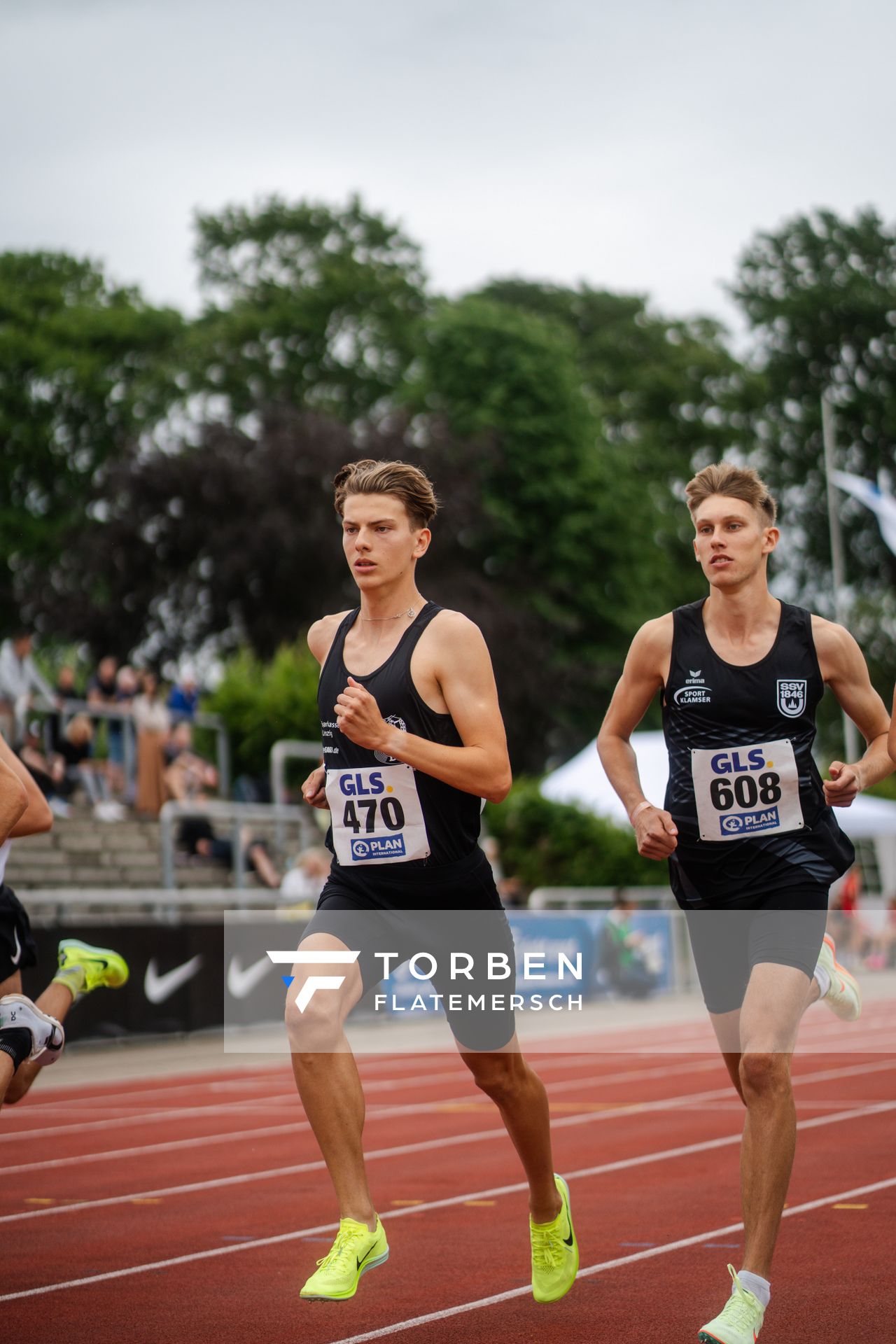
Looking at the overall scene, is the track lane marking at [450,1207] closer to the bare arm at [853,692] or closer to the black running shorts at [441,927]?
the black running shorts at [441,927]

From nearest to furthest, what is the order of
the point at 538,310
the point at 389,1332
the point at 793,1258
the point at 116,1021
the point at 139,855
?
the point at 389,1332 → the point at 793,1258 → the point at 116,1021 → the point at 139,855 → the point at 538,310

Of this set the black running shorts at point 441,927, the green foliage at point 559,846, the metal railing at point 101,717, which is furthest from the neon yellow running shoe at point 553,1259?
the green foliage at point 559,846

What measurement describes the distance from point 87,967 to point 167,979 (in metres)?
10.2

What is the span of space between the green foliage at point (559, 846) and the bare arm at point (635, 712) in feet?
84.1

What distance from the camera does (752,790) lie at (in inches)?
219

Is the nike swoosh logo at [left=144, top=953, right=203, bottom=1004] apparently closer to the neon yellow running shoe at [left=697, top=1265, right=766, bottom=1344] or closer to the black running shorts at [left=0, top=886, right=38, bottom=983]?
the black running shorts at [left=0, top=886, right=38, bottom=983]

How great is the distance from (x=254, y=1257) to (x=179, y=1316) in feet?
3.64

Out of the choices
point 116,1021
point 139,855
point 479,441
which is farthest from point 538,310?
point 116,1021

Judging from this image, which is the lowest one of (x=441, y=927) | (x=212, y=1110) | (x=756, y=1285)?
(x=212, y=1110)

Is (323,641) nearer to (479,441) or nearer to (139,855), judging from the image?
(139,855)

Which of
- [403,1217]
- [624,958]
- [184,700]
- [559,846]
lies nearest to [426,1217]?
[403,1217]

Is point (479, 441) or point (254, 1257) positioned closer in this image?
point (254, 1257)

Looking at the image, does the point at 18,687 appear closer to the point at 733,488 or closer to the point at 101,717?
the point at 101,717

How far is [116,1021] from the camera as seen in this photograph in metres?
16.8
